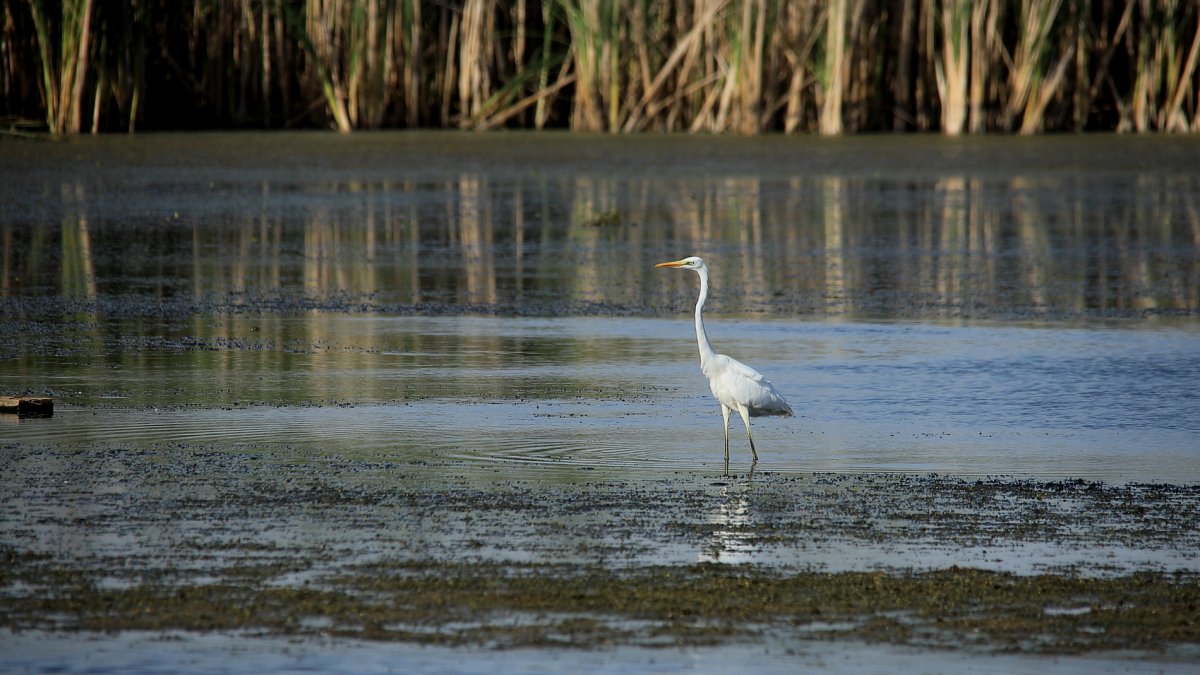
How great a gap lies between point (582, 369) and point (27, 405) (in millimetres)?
2824

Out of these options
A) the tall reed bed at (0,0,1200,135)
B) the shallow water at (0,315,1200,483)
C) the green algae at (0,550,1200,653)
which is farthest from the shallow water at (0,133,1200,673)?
the tall reed bed at (0,0,1200,135)

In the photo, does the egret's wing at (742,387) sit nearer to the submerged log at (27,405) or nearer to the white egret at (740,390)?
the white egret at (740,390)

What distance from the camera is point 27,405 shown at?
7.46 m

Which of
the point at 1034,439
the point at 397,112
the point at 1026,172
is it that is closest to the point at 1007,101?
the point at 1026,172

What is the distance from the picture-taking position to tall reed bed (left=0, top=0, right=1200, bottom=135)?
24.9 metres

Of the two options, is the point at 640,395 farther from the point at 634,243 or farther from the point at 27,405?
the point at 634,243

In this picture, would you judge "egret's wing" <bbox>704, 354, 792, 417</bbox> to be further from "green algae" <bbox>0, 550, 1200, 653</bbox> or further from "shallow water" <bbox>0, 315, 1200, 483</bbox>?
"green algae" <bbox>0, 550, 1200, 653</bbox>

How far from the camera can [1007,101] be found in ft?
85.9

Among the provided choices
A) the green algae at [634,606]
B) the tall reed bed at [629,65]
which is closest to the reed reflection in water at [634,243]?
the tall reed bed at [629,65]

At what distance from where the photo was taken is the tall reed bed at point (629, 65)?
981 inches

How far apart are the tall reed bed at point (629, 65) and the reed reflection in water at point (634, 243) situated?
512 cm

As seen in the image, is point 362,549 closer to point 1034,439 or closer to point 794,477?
point 794,477

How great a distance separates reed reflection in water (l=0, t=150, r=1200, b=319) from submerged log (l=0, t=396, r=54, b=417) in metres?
3.88

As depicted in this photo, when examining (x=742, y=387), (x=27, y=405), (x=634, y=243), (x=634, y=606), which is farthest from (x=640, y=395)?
(x=634, y=243)
